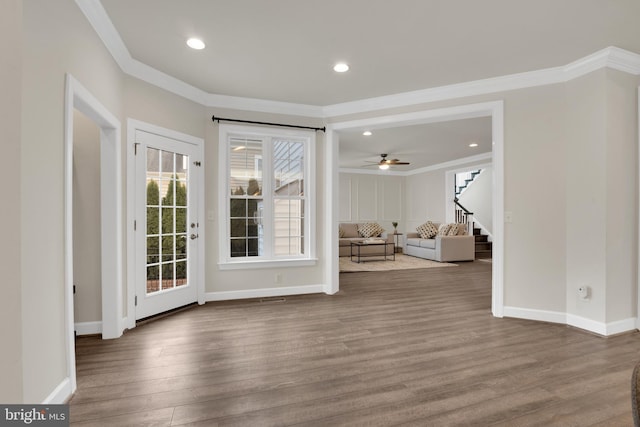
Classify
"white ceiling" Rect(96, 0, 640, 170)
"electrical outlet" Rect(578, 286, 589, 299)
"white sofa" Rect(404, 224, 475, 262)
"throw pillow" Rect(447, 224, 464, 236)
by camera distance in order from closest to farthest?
"white ceiling" Rect(96, 0, 640, 170) < "electrical outlet" Rect(578, 286, 589, 299) < "white sofa" Rect(404, 224, 475, 262) < "throw pillow" Rect(447, 224, 464, 236)

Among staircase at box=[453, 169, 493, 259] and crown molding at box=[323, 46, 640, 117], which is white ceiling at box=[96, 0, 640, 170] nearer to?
crown molding at box=[323, 46, 640, 117]

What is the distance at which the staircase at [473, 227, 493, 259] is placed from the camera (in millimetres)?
9102

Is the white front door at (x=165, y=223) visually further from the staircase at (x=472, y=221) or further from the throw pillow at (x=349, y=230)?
the staircase at (x=472, y=221)

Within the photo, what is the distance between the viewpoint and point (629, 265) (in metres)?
3.26

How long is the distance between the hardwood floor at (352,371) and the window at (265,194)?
3.25 feet

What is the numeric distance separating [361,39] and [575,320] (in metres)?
3.57

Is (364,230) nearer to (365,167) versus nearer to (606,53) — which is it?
(365,167)

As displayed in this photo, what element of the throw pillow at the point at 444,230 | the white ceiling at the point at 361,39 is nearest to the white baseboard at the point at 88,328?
the white ceiling at the point at 361,39

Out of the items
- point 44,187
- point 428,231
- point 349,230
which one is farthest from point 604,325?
point 349,230

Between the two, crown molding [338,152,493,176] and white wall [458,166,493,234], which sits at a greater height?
crown molding [338,152,493,176]

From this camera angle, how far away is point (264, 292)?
4559mm

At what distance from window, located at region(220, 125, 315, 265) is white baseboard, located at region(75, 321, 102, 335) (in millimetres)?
1559

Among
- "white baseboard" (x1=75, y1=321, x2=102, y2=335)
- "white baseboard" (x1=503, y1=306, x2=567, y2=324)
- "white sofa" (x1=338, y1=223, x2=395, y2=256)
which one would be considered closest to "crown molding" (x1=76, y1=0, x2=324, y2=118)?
"white baseboard" (x1=75, y1=321, x2=102, y2=335)

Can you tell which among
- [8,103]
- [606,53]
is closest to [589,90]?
[606,53]
